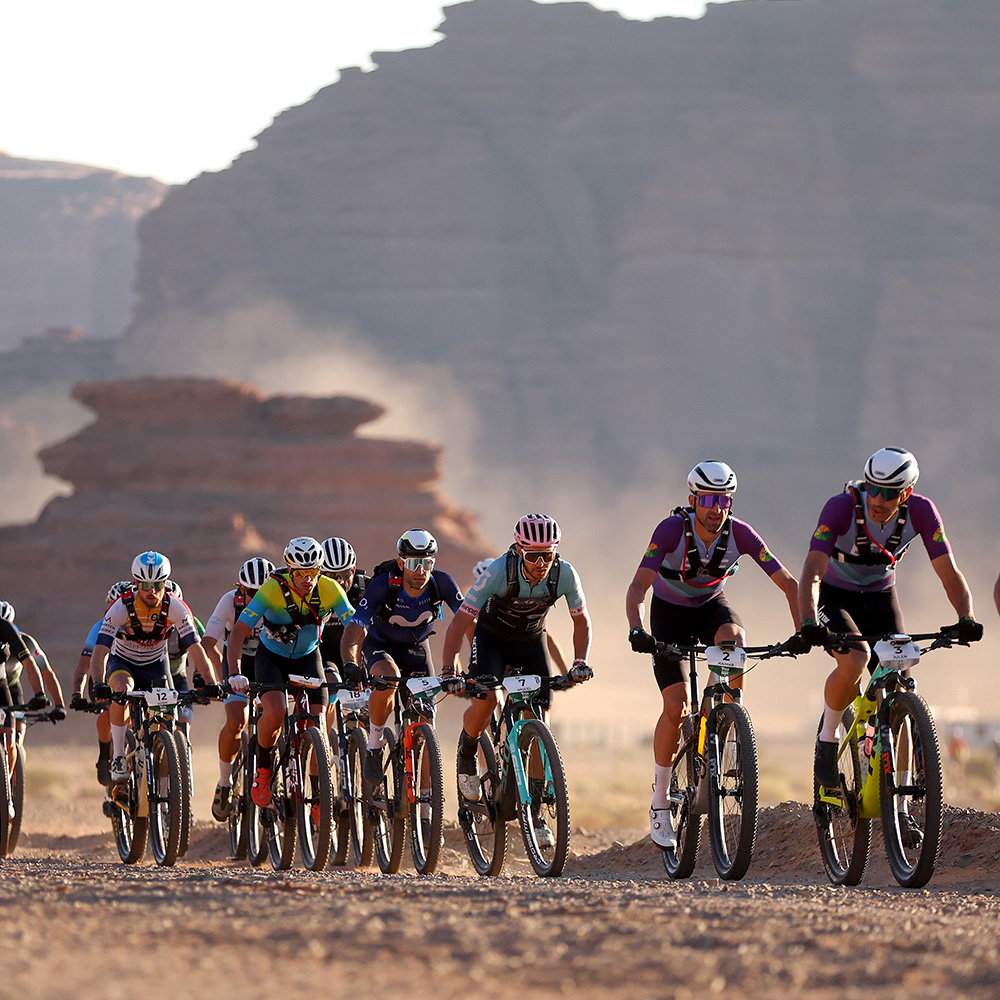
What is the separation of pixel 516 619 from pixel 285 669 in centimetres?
201

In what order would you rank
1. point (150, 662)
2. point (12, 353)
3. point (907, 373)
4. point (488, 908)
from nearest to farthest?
point (488, 908)
point (150, 662)
point (907, 373)
point (12, 353)

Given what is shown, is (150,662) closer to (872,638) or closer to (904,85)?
(872,638)

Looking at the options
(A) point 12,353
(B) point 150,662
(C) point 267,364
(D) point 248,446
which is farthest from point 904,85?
(B) point 150,662

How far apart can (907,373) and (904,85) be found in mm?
35344

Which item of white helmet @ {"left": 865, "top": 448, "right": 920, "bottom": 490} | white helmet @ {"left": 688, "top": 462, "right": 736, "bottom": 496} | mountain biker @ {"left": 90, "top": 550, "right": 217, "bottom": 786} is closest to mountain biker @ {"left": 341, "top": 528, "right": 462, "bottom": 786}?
mountain biker @ {"left": 90, "top": 550, "right": 217, "bottom": 786}

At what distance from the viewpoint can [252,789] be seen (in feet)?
40.5

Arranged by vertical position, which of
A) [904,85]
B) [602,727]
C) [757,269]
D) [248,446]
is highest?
[904,85]

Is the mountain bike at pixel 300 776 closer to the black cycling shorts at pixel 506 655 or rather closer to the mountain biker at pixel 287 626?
the mountain biker at pixel 287 626

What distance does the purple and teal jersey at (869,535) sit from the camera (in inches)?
363

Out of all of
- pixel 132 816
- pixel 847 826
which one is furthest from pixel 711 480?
pixel 132 816

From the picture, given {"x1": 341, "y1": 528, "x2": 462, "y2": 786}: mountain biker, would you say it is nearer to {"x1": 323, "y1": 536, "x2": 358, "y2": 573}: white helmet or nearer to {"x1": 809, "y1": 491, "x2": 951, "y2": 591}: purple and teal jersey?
{"x1": 323, "y1": 536, "x2": 358, "y2": 573}: white helmet

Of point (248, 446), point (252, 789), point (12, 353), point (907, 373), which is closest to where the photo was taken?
point (252, 789)

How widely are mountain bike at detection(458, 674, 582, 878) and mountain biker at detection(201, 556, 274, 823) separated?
2.55 metres

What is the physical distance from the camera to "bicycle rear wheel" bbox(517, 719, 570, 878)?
32.7ft
